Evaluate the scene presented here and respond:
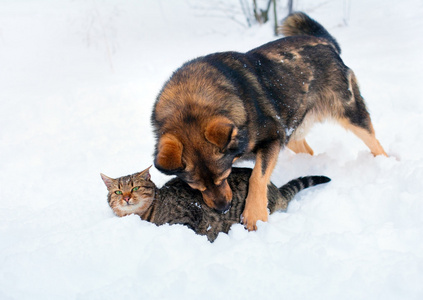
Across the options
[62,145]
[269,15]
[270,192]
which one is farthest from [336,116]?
[269,15]

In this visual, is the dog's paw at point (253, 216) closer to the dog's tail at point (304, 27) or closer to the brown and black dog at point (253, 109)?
the brown and black dog at point (253, 109)

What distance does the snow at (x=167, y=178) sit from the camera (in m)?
2.15

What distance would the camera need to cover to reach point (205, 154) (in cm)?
265

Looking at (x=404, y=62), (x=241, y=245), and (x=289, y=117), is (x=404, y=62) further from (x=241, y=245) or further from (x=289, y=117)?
(x=241, y=245)

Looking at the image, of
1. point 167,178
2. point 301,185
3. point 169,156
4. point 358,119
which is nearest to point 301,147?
point 358,119

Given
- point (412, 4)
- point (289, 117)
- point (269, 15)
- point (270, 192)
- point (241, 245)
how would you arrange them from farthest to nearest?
point (269, 15)
point (412, 4)
point (289, 117)
point (270, 192)
point (241, 245)

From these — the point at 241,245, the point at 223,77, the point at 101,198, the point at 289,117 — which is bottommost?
the point at 101,198

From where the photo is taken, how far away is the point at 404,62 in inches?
243

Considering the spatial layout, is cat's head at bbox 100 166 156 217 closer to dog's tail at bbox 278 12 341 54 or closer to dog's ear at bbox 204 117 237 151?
dog's ear at bbox 204 117 237 151

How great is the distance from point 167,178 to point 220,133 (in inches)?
75.3

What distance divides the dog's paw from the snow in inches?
3.5

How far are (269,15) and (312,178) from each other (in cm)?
686

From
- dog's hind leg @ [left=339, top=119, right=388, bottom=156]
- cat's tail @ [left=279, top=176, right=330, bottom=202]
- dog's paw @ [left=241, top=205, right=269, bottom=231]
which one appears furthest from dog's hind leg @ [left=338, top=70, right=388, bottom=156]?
dog's paw @ [left=241, top=205, right=269, bottom=231]

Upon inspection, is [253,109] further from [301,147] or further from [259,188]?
[301,147]
